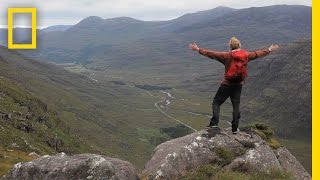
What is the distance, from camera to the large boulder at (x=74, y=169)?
1842cm

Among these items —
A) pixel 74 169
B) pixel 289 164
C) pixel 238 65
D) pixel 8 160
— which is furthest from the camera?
pixel 8 160

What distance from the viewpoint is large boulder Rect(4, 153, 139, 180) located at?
18.4 metres

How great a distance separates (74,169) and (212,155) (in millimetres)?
6602

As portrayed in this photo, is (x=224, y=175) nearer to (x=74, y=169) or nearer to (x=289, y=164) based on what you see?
(x=74, y=169)

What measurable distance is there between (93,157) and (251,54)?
896cm

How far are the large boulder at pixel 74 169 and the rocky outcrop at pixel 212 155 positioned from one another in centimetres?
131

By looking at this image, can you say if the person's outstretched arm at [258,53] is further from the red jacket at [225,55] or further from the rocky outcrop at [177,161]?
the rocky outcrop at [177,161]

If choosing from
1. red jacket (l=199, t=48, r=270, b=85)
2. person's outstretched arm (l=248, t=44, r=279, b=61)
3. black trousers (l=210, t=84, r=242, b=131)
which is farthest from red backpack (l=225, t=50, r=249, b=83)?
black trousers (l=210, t=84, r=242, b=131)

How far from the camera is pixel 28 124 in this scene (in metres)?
105

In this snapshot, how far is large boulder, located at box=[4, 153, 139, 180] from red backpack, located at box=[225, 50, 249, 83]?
6.61 metres

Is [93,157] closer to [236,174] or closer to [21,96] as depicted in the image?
[236,174]

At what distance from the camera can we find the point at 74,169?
61.6 feet

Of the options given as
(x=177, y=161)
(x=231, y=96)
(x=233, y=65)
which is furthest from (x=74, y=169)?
(x=233, y=65)

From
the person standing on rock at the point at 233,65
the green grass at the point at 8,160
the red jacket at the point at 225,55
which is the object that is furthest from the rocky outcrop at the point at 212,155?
the green grass at the point at 8,160
